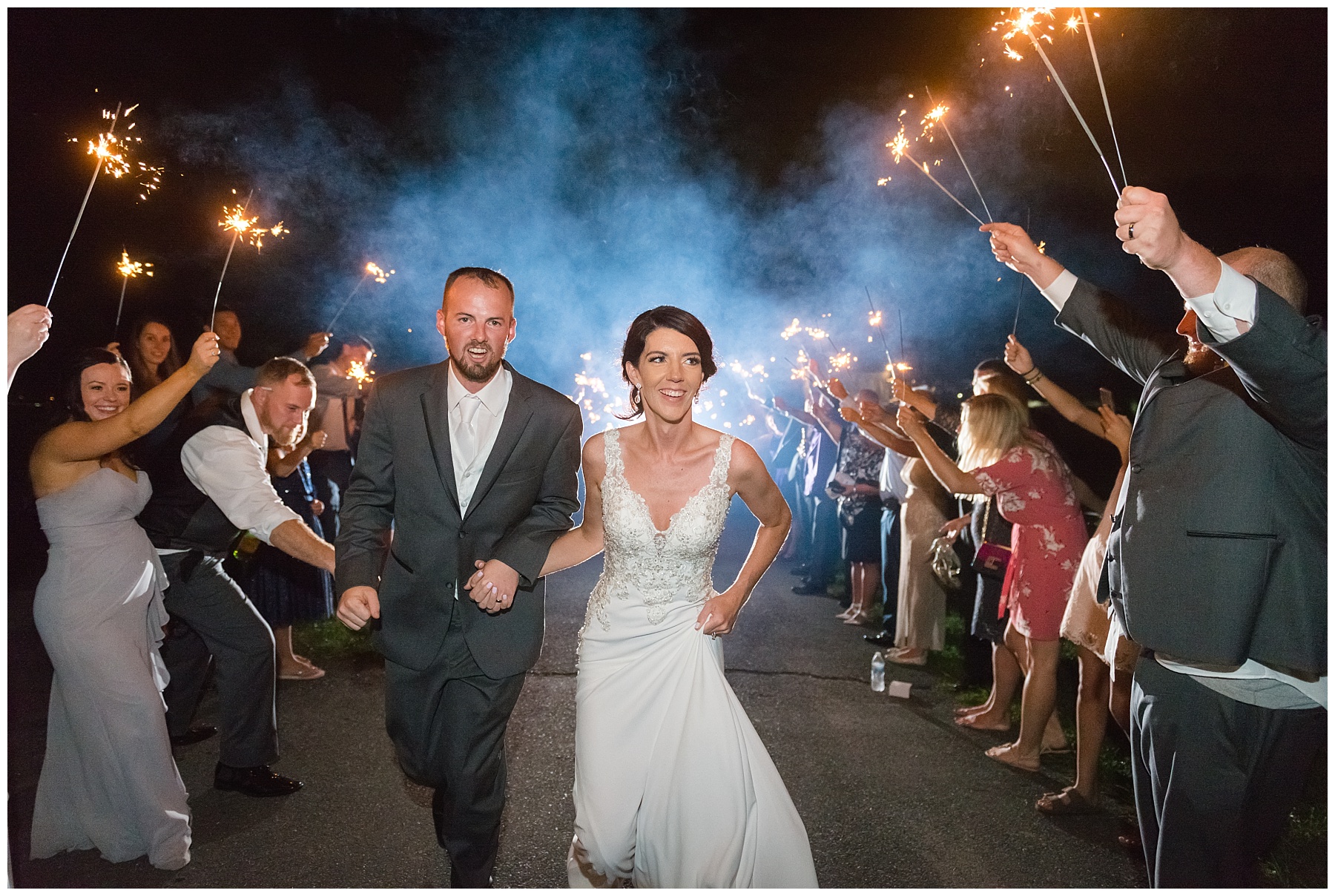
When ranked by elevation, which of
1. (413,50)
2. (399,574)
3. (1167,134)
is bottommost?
(399,574)

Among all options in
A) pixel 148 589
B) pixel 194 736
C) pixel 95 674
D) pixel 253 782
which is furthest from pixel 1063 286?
pixel 194 736

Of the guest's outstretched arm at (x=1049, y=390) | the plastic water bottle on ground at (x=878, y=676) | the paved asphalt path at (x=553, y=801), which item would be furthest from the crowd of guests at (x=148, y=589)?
the plastic water bottle on ground at (x=878, y=676)

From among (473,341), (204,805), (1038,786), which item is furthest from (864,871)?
(204,805)

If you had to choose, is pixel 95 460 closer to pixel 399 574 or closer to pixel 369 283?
pixel 399 574

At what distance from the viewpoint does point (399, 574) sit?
10.0 feet

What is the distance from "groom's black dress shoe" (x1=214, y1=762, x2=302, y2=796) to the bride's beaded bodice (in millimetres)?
2211

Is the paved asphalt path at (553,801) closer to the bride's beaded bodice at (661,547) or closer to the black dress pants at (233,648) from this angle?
the black dress pants at (233,648)

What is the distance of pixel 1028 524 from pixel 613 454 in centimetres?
282

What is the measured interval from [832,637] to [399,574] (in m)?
5.43

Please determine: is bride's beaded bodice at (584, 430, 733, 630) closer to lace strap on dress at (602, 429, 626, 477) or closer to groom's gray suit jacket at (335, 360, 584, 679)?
lace strap on dress at (602, 429, 626, 477)

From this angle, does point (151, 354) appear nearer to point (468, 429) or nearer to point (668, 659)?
point (468, 429)

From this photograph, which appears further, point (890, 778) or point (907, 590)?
point (907, 590)

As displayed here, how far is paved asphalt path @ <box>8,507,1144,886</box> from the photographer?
3361 millimetres

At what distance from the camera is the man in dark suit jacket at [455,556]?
9.98 feet
